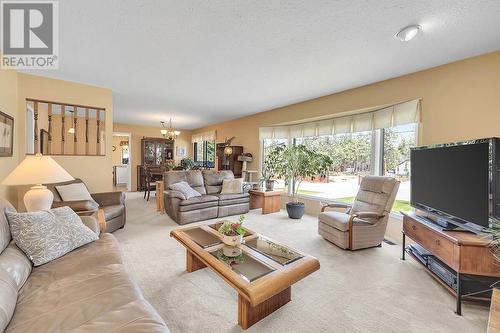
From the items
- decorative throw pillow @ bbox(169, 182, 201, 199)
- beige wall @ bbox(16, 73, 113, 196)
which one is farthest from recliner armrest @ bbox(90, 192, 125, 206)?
decorative throw pillow @ bbox(169, 182, 201, 199)

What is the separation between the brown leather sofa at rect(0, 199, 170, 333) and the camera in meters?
1.03

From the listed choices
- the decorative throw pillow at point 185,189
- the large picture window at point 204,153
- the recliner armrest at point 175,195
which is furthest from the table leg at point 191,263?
the large picture window at point 204,153

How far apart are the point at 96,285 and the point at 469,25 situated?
3717 mm

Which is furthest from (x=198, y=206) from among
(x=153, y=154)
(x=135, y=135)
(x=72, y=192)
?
(x=135, y=135)

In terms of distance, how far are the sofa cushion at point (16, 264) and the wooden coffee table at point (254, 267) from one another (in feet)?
3.73

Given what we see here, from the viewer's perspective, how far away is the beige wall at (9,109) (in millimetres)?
2763

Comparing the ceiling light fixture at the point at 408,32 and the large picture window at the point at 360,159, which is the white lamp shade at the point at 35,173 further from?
the large picture window at the point at 360,159

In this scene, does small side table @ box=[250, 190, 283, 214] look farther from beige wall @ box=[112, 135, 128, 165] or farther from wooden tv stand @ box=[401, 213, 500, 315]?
beige wall @ box=[112, 135, 128, 165]

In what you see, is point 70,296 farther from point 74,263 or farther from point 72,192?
point 72,192

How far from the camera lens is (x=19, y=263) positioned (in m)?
1.44

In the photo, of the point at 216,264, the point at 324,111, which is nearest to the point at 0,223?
the point at 216,264

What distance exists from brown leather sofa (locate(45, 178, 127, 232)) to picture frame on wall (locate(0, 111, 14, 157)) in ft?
2.20

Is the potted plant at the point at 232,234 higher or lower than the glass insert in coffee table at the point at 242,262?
higher

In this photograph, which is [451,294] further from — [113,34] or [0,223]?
[113,34]
